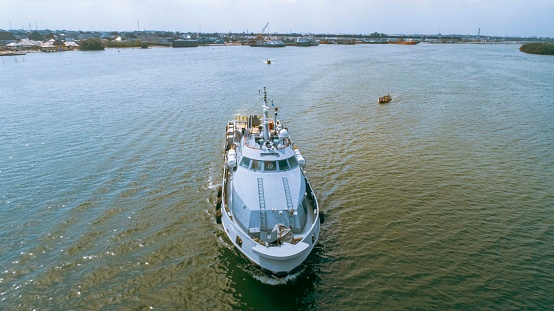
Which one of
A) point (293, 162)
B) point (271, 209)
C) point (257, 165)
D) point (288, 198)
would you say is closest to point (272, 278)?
point (271, 209)

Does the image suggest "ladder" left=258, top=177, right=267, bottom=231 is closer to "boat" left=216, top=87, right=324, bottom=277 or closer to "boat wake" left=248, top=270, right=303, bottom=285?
"boat" left=216, top=87, right=324, bottom=277

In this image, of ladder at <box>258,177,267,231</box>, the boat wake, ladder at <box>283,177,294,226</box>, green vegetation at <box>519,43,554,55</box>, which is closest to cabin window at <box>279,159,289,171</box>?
ladder at <box>283,177,294,226</box>

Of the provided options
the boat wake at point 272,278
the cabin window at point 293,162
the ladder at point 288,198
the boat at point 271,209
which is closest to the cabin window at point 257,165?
the boat at point 271,209

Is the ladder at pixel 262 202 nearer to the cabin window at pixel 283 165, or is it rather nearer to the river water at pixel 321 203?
the cabin window at pixel 283 165

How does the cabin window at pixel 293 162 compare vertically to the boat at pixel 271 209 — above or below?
above

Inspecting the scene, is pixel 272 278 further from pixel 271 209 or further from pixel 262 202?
→ pixel 262 202

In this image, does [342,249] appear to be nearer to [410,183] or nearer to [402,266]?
[402,266]

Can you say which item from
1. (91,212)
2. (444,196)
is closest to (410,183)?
(444,196)
